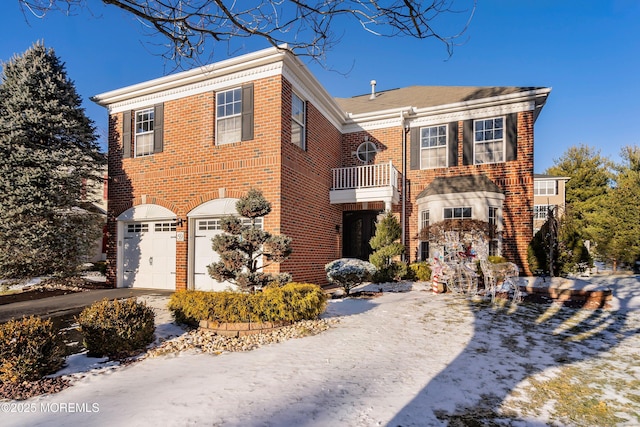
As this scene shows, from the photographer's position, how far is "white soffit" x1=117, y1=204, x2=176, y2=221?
10570 millimetres

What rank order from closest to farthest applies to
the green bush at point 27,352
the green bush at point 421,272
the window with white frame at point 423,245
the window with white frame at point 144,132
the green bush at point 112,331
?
the green bush at point 27,352 → the green bush at point 112,331 → the green bush at point 421,272 → the window with white frame at point 144,132 → the window with white frame at point 423,245

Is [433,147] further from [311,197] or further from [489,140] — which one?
[311,197]

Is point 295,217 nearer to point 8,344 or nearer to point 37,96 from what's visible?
point 8,344

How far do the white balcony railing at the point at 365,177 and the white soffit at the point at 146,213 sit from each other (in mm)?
5806

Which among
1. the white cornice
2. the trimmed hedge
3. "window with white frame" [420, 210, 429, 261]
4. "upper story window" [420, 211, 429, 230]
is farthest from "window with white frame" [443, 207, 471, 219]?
the trimmed hedge

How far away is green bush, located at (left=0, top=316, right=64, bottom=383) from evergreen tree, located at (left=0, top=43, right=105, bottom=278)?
24.3 feet

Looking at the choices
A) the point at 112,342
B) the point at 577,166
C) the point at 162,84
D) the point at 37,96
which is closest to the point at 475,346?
the point at 112,342

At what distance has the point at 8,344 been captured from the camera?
3689 mm

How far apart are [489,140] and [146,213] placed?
12.2 metres

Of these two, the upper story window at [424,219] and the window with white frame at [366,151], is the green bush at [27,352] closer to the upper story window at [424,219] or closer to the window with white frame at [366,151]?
the upper story window at [424,219]

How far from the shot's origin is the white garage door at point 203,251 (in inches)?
392

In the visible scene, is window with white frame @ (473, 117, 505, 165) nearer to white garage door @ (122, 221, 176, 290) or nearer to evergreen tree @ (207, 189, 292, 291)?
evergreen tree @ (207, 189, 292, 291)

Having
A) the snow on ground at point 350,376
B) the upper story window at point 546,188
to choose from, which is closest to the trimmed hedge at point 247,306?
the snow on ground at point 350,376

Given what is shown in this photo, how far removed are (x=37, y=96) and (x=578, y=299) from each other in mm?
16166
